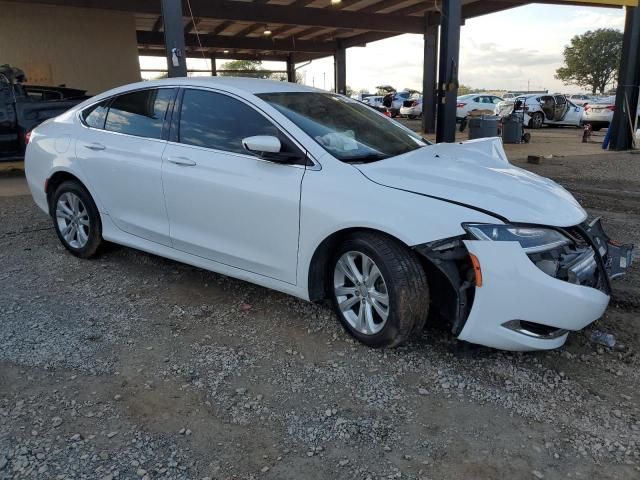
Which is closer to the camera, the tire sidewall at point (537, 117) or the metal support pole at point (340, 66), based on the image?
the tire sidewall at point (537, 117)

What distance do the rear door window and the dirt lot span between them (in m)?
1.28

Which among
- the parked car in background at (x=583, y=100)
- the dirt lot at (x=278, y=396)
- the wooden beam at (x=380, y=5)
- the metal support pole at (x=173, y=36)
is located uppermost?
the wooden beam at (x=380, y=5)

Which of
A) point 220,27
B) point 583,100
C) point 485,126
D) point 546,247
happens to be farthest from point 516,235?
point 583,100

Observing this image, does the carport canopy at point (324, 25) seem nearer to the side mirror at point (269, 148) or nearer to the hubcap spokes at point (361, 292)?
the side mirror at point (269, 148)

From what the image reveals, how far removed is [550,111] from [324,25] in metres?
11.4

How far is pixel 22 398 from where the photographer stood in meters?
2.88

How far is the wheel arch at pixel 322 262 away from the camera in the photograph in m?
3.31

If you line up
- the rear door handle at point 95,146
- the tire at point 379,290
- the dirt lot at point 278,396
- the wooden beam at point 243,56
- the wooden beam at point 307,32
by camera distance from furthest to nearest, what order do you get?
the wooden beam at point 243,56 < the wooden beam at point 307,32 < the rear door handle at point 95,146 < the tire at point 379,290 < the dirt lot at point 278,396

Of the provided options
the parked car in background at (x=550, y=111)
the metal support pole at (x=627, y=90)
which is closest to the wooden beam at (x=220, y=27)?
the parked car in background at (x=550, y=111)

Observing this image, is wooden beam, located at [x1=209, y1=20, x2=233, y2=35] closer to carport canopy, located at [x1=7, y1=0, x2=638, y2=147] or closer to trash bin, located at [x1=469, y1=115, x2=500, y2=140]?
carport canopy, located at [x1=7, y1=0, x2=638, y2=147]

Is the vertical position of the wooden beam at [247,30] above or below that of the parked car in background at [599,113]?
above

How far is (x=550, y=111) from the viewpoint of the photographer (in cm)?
2325

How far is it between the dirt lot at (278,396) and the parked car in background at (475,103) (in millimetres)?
22320

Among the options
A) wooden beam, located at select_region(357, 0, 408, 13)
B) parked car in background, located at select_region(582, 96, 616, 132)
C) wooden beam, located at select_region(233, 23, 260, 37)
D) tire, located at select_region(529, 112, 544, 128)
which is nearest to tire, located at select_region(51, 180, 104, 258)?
wooden beam, located at select_region(357, 0, 408, 13)
